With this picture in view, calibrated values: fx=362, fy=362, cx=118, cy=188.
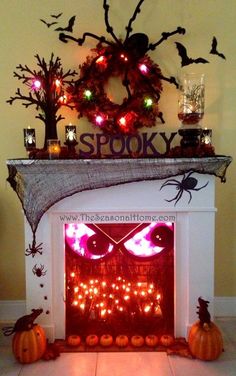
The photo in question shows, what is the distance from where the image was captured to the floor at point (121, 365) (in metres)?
1.93

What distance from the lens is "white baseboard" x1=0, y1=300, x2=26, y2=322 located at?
257cm

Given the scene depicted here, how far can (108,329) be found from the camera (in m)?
2.29

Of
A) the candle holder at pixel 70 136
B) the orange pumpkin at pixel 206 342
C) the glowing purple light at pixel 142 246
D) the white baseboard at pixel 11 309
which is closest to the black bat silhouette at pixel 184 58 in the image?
the candle holder at pixel 70 136

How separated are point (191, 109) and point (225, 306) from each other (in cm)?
142

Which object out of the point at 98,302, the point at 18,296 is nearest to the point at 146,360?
the point at 98,302

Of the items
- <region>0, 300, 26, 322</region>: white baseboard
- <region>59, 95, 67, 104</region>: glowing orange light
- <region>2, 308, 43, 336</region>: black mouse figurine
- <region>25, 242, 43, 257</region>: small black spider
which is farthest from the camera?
<region>0, 300, 26, 322</region>: white baseboard

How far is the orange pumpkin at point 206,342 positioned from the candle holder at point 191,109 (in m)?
1.06

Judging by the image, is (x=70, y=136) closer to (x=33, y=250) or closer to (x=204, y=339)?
(x=33, y=250)

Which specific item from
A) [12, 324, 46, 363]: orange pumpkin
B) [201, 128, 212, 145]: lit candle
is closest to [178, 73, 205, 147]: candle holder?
[201, 128, 212, 145]: lit candle

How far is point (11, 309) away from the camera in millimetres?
2582

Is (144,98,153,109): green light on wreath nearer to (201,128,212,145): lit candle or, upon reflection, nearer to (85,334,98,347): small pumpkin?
(201,128,212,145): lit candle

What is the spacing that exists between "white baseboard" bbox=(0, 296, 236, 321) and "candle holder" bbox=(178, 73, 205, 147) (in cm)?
119

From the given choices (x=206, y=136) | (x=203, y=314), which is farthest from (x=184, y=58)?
(x=203, y=314)

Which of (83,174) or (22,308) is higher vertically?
(83,174)
